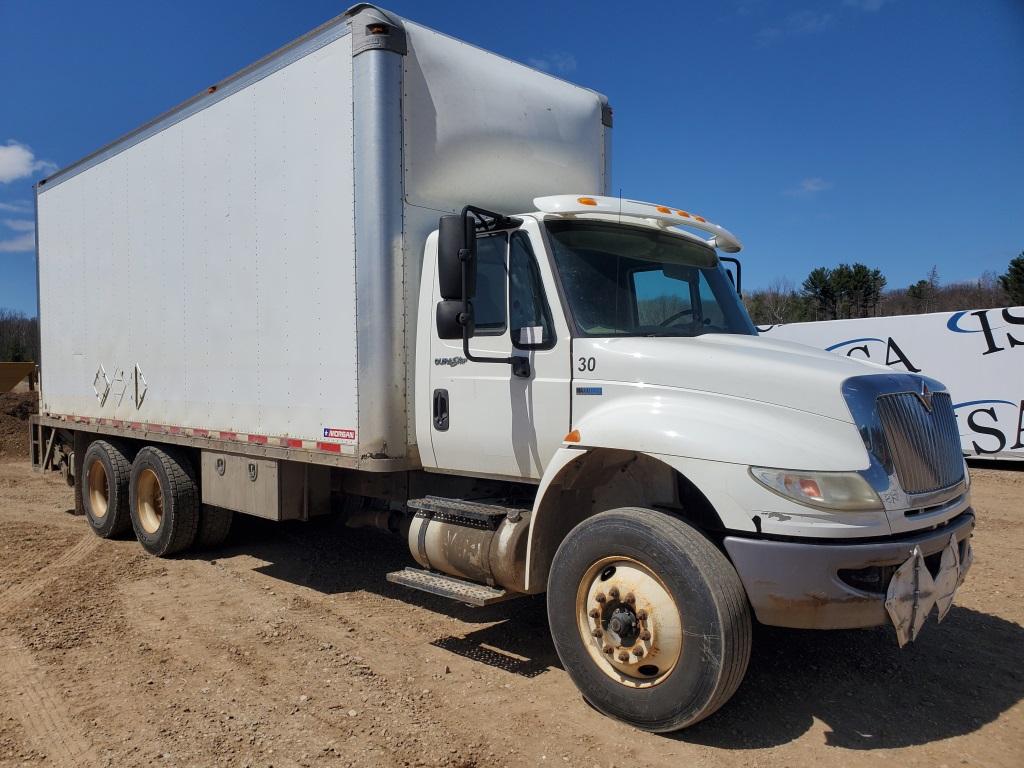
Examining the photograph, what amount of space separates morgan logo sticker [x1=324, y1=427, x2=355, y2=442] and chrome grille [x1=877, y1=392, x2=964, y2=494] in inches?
129

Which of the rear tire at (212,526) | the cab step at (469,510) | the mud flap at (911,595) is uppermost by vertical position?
the cab step at (469,510)

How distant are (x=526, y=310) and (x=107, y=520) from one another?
6230mm

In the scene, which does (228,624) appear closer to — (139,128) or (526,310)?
(526,310)

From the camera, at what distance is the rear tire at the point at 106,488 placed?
8.31 meters

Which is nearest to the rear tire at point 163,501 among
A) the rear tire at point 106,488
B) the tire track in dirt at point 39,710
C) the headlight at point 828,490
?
the rear tire at point 106,488

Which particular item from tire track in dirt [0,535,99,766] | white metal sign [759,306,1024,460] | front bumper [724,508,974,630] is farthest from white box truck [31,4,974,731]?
white metal sign [759,306,1024,460]

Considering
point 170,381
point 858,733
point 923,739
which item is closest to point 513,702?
point 858,733

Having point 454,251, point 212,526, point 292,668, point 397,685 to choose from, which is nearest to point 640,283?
point 454,251

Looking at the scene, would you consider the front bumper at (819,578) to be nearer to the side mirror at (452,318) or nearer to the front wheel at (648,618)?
the front wheel at (648,618)

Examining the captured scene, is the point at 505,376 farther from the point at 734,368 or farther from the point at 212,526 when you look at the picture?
the point at 212,526

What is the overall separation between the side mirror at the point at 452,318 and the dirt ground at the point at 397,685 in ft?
6.73

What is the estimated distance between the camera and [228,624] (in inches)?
225

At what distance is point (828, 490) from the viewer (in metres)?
3.51

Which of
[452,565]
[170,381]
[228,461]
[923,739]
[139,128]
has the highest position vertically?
[139,128]
